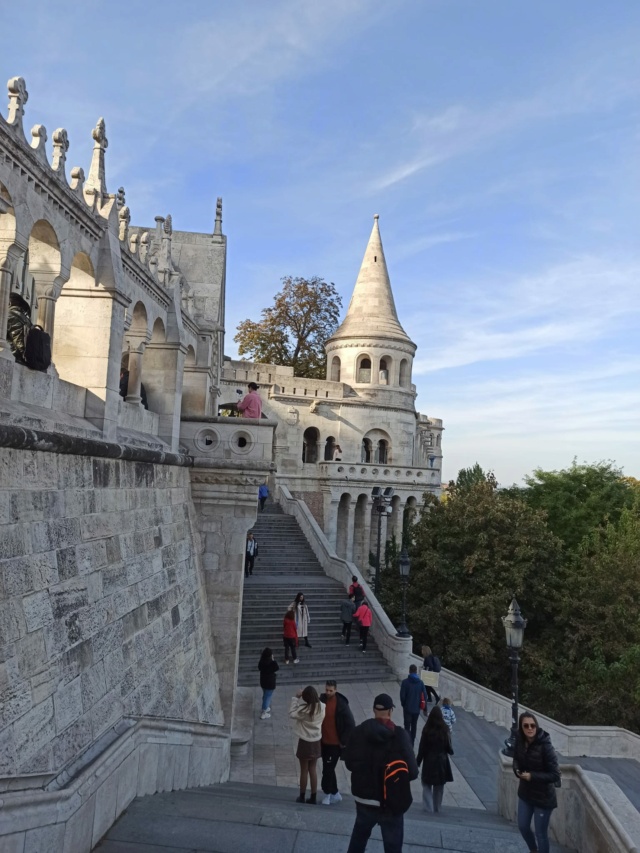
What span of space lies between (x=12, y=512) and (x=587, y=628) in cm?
1899

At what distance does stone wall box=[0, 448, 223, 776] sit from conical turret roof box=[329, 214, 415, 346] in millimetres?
27693

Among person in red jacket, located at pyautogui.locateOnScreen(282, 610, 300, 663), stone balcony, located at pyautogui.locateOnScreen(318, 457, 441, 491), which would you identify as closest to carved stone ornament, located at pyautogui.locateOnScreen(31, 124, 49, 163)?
person in red jacket, located at pyautogui.locateOnScreen(282, 610, 300, 663)

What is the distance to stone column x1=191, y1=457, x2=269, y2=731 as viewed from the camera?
9.99 meters

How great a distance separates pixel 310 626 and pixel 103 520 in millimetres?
10964

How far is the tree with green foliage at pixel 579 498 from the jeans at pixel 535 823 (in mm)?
24730

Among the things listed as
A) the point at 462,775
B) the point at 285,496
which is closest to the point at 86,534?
the point at 462,775

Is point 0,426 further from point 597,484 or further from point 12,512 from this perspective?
point 597,484

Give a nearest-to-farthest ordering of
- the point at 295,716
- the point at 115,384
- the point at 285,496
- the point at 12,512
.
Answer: the point at 12,512, the point at 295,716, the point at 115,384, the point at 285,496

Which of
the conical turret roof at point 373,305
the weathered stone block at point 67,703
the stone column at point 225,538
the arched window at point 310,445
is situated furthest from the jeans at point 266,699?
the conical turret roof at point 373,305

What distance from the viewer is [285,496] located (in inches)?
1070

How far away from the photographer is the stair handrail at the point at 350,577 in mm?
15031

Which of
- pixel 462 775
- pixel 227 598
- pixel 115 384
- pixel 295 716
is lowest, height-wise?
pixel 462 775

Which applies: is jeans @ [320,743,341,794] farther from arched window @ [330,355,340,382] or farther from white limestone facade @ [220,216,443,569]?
arched window @ [330,355,340,382]

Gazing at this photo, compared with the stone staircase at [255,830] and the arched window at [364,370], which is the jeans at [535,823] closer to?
the stone staircase at [255,830]
